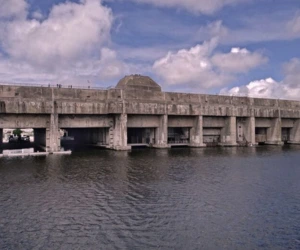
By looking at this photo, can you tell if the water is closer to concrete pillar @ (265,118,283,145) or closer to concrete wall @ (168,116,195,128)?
concrete wall @ (168,116,195,128)

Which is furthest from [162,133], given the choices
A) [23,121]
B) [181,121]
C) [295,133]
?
[295,133]

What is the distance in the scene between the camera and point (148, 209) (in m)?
18.8

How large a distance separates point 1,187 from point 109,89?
33.8 meters

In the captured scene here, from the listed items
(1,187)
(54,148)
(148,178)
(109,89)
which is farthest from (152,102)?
(1,187)

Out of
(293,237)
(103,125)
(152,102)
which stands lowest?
(293,237)

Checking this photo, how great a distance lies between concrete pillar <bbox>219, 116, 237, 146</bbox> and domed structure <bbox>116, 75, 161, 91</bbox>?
17.1m

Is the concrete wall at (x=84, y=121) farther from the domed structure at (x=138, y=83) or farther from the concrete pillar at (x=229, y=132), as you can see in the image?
the concrete pillar at (x=229, y=132)

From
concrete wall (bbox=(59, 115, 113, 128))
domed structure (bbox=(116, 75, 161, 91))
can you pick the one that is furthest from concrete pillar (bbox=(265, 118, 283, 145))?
concrete wall (bbox=(59, 115, 113, 128))

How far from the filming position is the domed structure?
2474 inches

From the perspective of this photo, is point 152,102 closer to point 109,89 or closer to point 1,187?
point 109,89

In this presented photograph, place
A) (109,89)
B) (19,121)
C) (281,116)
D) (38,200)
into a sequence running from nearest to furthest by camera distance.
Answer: (38,200) < (19,121) < (109,89) < (281,116)

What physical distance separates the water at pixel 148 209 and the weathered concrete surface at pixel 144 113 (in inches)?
739

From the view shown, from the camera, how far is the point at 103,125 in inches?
2217

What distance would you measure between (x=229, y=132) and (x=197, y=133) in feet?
28.9
